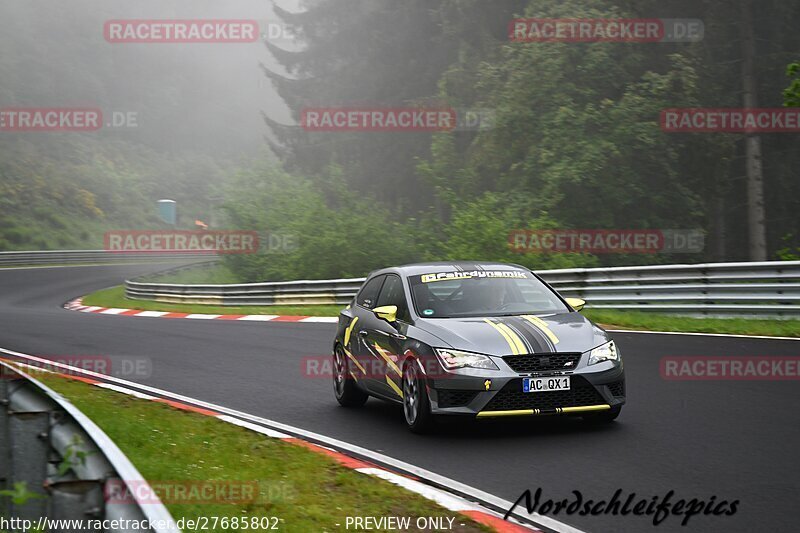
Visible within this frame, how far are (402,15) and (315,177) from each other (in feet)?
30.6

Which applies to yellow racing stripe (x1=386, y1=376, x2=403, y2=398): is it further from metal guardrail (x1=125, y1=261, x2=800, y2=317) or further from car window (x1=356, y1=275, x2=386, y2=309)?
metal guardrail (x1=125, y1=261, x2=800, y2=317)

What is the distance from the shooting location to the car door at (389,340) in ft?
32.5

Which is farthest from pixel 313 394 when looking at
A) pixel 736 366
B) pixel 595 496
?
pixel 595 496

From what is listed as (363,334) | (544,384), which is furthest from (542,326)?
(363,334)

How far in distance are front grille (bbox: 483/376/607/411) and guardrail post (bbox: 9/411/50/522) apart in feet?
13.8

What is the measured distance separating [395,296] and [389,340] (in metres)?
0.66

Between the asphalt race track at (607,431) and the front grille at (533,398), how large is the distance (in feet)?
0.93

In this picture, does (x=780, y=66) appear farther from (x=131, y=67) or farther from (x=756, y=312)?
(x=131, y=67)

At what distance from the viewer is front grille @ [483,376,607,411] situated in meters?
8.88

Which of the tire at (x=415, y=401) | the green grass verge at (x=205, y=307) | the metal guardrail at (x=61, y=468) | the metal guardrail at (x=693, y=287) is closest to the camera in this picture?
the metal guardrail at (x=61, y=468)

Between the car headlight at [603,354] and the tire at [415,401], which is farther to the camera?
the tire at [415,401]

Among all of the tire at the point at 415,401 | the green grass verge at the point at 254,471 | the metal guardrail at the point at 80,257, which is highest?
the metal guardrail at the point at 80,257

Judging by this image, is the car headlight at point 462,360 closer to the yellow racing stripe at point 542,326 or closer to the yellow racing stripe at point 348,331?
the yellow racing stripe at point 542,326


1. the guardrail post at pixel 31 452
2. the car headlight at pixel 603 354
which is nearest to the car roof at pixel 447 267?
the car headlight at pixel 603 354
